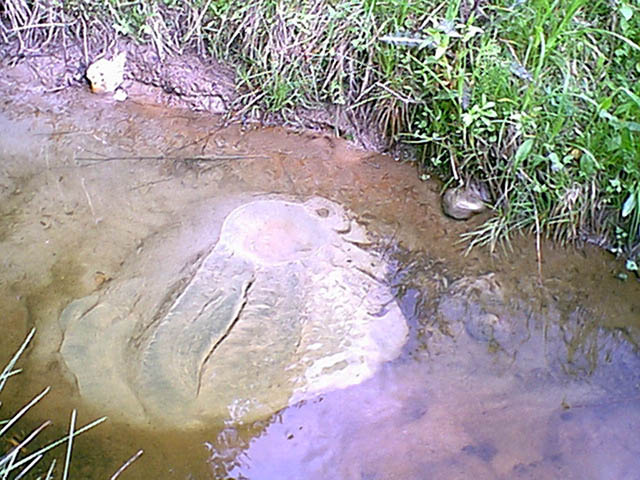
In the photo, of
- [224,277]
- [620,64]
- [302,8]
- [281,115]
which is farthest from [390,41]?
Result: [224,277]

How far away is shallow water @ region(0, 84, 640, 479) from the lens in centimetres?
203

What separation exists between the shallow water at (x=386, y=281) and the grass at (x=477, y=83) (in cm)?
15

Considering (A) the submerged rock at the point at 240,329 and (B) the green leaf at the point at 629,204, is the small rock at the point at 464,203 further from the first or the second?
(B) the green leaf at the point at 629,204

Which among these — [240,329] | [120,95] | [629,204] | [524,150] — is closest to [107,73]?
[120,95]

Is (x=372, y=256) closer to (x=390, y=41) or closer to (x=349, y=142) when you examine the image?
(x=349, y=142)

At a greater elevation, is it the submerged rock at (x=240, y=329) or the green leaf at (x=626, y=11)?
the green leaf at (x=626, y=11)

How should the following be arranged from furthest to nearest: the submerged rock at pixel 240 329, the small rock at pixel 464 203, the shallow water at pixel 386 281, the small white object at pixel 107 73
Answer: the small white object at pixel 107 73, the small rock at pixel 464 203, the submerged rock at pixel 240 329, the shallow water at pixel 386 281

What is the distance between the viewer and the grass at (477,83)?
254 cm

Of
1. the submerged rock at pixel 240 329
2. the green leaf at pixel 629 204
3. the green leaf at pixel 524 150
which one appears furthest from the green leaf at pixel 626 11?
the submerged rock at pixel 240 329

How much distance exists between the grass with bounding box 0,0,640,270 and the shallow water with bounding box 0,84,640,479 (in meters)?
0.15

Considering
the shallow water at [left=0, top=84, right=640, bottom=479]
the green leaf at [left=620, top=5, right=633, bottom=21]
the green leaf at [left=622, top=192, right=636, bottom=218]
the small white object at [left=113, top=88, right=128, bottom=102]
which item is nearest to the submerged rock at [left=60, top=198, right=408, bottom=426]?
the shallow water at [left=0, top=84, right=640, bottom=479]

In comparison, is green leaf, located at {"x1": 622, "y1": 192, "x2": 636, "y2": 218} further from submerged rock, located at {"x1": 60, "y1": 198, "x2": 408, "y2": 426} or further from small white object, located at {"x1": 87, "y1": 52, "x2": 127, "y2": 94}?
small white object, located at {"x1": 87, "y1": 52, "x2": 127, "y2": 94}

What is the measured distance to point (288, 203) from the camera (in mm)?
2799

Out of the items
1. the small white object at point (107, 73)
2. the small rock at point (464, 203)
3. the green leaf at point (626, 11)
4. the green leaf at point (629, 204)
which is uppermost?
the green leaf at point (626, 11)
